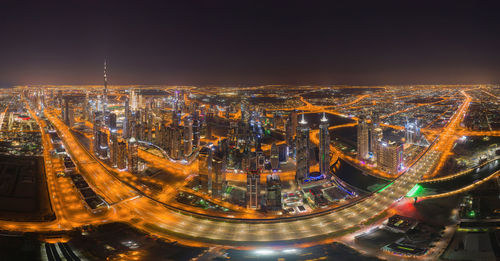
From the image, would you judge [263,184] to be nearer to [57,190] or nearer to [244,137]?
[244,137]

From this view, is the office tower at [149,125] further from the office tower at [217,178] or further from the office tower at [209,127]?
the office tower at [217,178]

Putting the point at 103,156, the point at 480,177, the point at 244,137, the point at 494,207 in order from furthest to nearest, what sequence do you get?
1. the point at 244,137
2. the point at 103,156
3. the point at 480,177
4. the point at 494,207

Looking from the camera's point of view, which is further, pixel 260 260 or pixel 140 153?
pixel 140 153

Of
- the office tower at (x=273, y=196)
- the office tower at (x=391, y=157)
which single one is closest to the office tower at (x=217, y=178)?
the office tower at (x=273, y=196)

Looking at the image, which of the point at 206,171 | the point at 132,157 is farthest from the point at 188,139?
the point at 206,171

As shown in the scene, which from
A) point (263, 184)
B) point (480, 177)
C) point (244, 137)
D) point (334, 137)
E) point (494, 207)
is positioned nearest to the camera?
point (494, 207)

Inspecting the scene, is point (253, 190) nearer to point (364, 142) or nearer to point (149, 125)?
point (364, 142)

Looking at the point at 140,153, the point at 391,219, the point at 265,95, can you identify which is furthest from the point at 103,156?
the point at 265,95
